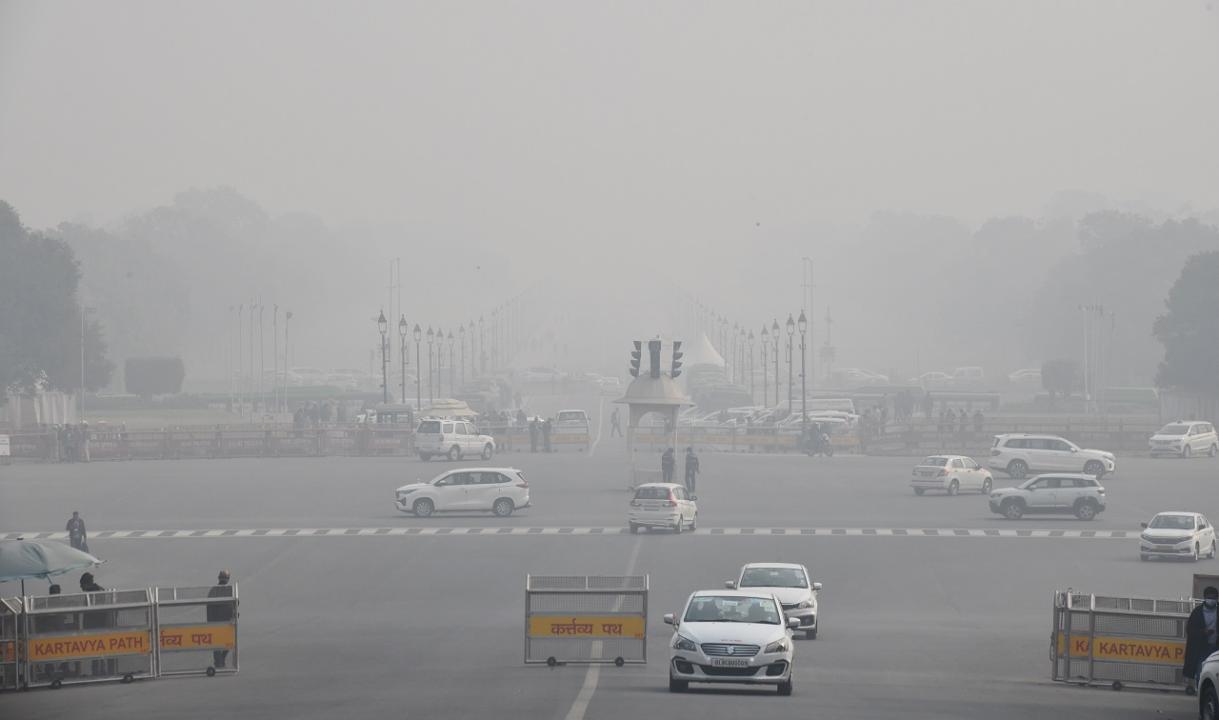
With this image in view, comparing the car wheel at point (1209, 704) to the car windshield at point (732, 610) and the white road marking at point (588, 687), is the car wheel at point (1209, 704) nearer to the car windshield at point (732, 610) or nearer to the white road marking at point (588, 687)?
the car windshield at point (732, 610)

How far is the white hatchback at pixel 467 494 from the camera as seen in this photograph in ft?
156

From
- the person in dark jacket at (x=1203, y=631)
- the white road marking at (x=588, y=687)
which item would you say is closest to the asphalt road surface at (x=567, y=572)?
the white road marking at (x=588, y=687)

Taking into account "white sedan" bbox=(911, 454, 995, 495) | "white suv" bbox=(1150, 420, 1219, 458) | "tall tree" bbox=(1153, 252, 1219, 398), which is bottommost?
"white sedan" bbox=(911, 454, 995, 495)

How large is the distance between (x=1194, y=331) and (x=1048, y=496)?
4746cm

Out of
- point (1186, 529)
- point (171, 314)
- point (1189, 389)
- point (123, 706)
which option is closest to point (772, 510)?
point (1186, 529)

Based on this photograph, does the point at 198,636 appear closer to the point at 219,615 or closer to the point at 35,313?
the point at 219,615

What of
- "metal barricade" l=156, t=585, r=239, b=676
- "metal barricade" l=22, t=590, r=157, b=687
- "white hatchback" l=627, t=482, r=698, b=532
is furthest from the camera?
"white hatchback" l=627, t=482, r=698, b=532

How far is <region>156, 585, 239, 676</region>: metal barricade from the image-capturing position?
77.8 feet

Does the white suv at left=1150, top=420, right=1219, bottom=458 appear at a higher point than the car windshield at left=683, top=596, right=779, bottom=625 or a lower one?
higher

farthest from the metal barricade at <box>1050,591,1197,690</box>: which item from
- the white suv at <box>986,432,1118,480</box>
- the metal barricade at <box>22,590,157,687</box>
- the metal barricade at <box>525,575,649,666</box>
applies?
the white suv at <box>986,432,1118,480</box>

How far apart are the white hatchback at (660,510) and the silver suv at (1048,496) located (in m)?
9.24

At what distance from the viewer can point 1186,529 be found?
39125mm

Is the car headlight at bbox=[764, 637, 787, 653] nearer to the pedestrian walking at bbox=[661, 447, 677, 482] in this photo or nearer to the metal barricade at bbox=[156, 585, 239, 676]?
the metal barricade at bbox=[156, 585, 239, 676]

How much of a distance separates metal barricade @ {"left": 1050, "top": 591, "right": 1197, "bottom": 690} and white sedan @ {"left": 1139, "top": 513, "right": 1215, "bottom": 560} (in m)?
16.7
